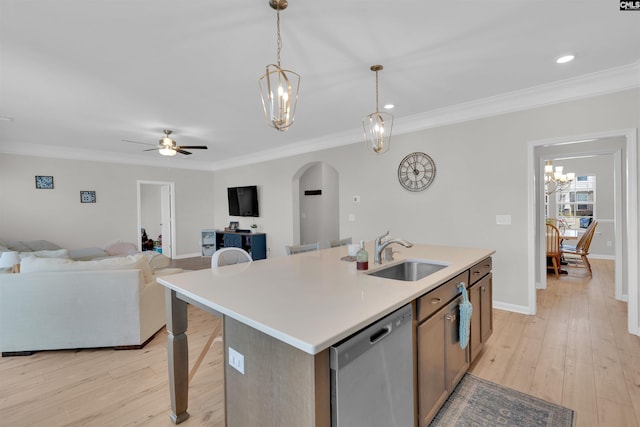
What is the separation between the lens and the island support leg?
166cm

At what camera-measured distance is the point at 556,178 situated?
243 inches

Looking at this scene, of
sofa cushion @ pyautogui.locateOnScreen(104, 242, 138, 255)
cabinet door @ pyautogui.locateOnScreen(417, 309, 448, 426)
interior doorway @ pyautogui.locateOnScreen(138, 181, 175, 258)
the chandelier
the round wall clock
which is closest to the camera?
cabinet door @ pyautogui.locateOnScreen(417, 309, 448, 426)

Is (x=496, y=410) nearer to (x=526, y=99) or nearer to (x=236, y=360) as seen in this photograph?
(x=236, y=360)

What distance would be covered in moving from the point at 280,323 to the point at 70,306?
8.50 feet

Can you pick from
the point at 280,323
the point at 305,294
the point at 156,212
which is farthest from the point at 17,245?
the point at 280,323

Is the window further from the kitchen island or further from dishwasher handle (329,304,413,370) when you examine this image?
dishwasher handle (329,304,413,370)

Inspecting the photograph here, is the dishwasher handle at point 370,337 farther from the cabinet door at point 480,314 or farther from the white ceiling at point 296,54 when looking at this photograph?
the white ceiling at point 296,54

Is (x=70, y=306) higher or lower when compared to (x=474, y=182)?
lower

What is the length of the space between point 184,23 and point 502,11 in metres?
2.14

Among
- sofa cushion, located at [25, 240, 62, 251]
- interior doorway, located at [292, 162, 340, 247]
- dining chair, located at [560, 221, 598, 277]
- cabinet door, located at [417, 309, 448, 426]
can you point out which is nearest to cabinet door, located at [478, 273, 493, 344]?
cabinet door, located at [417, 309, 448, 426]

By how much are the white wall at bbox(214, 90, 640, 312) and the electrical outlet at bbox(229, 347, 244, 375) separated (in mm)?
3332

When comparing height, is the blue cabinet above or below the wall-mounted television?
below

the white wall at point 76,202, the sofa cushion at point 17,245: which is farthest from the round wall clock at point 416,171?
the sofa cushion at point 17,245

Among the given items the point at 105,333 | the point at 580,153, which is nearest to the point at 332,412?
the point at 105,333
